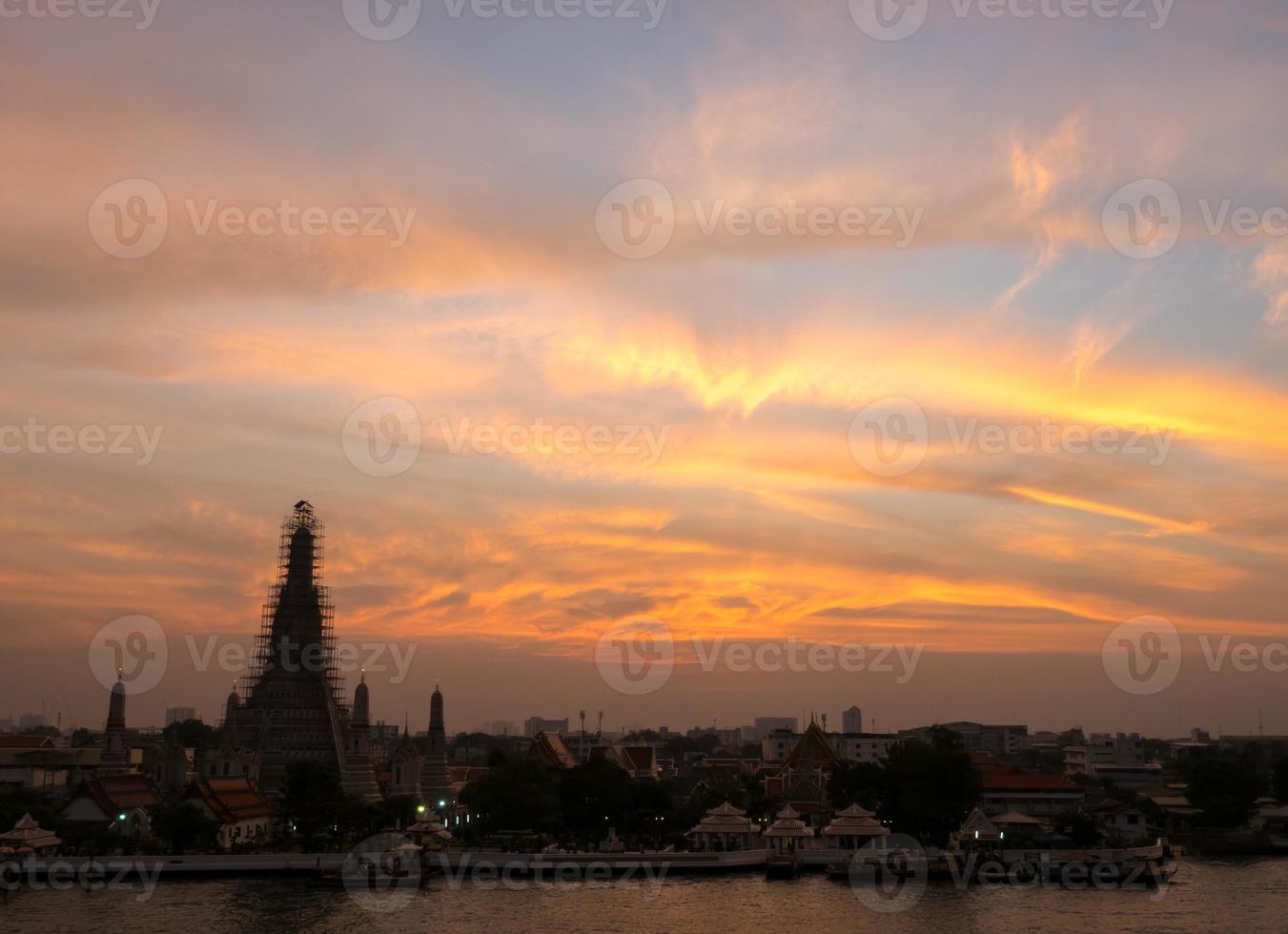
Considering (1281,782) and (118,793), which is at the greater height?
(118,793)

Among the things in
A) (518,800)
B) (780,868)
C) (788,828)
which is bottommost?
(780,868)

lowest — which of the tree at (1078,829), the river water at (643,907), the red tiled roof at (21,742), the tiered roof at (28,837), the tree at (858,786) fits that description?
the river water at (643,907)

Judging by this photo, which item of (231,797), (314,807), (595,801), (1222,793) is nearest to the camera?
(314,807)

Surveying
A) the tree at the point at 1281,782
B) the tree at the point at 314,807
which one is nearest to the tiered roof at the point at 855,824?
the tree at the point at 314,807

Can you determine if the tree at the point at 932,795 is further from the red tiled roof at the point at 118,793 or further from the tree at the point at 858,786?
the red tiled roof at the point at 118,793

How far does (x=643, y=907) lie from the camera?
163 ft

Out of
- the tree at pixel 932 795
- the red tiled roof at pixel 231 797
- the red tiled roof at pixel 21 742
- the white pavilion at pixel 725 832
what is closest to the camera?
→ the white pavilion at pixel 725 832

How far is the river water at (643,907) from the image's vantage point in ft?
149

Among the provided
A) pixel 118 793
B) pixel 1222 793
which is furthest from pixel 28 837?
pixel 1222 793

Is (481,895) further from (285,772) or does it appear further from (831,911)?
(285,772)

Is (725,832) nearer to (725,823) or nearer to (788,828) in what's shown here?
(725,823)

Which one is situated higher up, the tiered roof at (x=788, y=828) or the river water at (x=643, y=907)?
the tiered roof at (x=788, y=828)

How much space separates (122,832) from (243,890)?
1601cm

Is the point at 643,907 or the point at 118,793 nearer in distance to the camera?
the point at 643,907
